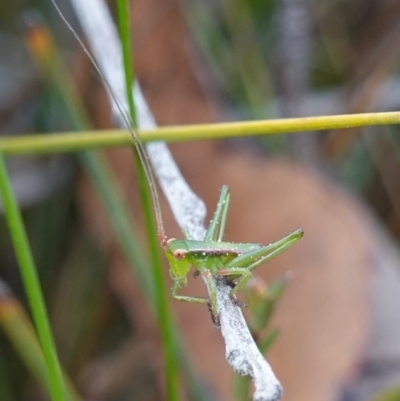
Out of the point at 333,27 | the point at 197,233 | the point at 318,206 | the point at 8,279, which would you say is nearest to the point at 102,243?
the point at 8,279

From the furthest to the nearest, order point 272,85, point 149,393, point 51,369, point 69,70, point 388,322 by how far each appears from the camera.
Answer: point 272,85 → point 69,70 → point 149,393 → point 388,322 → point 51,369

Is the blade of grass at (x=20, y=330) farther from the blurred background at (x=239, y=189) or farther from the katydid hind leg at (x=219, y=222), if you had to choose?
the katydid hind leg at (x=219, y=222)

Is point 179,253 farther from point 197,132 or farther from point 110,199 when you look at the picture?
point 110,199

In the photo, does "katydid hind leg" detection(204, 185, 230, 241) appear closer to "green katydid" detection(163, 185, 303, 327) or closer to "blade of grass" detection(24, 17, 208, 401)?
"green katydid" detection(163, 185, 303, 327)

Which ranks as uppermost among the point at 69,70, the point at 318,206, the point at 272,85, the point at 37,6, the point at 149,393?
the point at 37,6

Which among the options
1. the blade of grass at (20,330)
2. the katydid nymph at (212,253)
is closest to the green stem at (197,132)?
the katydid nymph at (212,253)

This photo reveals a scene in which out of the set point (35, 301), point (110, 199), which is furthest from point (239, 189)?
point (35, 301)

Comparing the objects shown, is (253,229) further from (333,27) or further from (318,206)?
(333,27)

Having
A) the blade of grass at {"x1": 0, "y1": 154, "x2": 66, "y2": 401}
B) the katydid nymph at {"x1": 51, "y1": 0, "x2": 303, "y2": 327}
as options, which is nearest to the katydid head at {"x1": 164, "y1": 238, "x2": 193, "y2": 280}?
the katydid nymph at {"x1": 51, "y1": 0, "x2": 303, "y2": 327}
